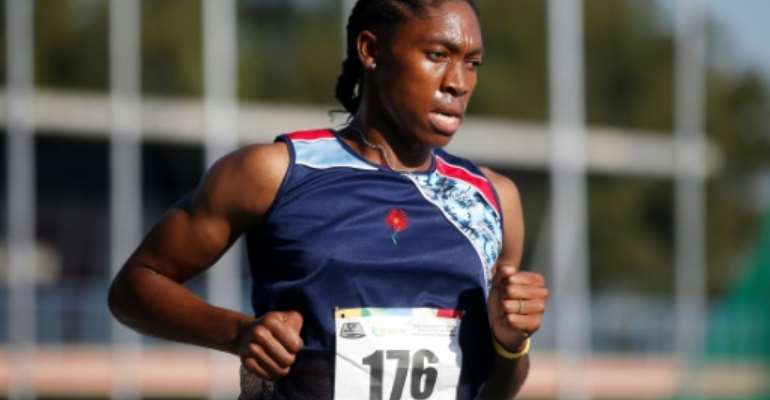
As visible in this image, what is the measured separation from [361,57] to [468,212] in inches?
16.4

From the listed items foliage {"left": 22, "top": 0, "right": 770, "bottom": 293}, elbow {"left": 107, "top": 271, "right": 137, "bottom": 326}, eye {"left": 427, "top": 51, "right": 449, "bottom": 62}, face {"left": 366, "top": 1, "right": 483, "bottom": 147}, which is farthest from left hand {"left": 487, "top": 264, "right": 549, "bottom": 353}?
foliage {"left": 22, "top": 0, "right": 770, "bottom": 293}

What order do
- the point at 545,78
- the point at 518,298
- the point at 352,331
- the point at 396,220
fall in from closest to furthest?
the point at 518,298 < the point at 352,331 < the point at 396,220 < the point at 545,78

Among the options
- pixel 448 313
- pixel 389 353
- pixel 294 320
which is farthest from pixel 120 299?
pixel 448 313

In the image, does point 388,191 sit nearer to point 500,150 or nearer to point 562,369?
point 562,369

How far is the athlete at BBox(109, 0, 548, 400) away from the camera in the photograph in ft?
12.0

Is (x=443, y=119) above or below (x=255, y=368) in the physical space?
above

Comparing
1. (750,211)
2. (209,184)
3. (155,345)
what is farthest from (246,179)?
(750,211)

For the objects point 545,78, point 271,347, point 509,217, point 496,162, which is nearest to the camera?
point 271,347

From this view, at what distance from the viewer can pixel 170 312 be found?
370cm

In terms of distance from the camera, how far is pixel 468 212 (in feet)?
12.5

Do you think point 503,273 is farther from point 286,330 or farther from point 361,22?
point 361,22

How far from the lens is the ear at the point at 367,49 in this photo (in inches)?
152

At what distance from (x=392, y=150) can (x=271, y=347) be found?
2.08 feet

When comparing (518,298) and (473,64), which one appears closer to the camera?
(518,298)
